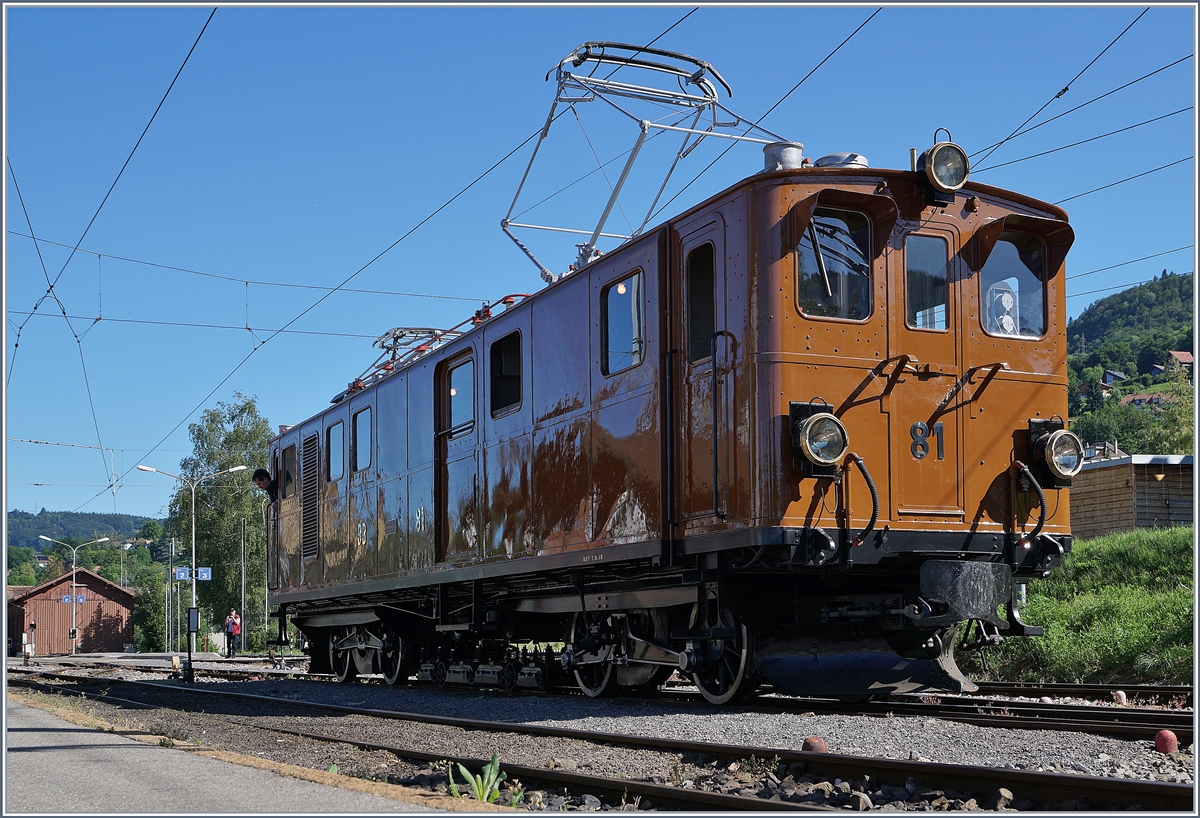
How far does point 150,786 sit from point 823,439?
15.6ft

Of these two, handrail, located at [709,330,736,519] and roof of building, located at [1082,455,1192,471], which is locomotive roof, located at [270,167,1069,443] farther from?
roof of building, located at [1082,455,1192,471]

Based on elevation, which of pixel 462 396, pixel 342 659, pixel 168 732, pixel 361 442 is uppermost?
pixel 462 396

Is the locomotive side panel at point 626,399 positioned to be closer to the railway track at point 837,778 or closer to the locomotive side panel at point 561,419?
the locomotive side panel at point 561,419

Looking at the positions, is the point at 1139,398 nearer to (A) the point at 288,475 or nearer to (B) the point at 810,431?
(A) the point at 288,475

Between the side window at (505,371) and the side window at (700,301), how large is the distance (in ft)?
10.0

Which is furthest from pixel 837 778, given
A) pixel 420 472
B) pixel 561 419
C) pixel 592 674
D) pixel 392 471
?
pixel 392 471

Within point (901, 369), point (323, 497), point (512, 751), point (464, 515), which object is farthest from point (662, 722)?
point (323, 497)

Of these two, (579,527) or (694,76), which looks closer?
(579,527)

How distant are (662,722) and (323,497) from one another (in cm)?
985

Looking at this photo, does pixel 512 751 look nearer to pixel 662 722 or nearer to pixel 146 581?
pixel 662 722

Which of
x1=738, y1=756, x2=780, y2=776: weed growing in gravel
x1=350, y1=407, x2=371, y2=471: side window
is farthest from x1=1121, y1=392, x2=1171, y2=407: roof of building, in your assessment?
x1=738, y1=756, x2=780, y2=776: weed growing in gravel

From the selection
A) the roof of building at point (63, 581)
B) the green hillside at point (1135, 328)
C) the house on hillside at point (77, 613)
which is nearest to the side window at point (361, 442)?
the house on hillside at point (77, 613)

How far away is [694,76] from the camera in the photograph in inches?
486

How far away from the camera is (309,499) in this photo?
17.8m
